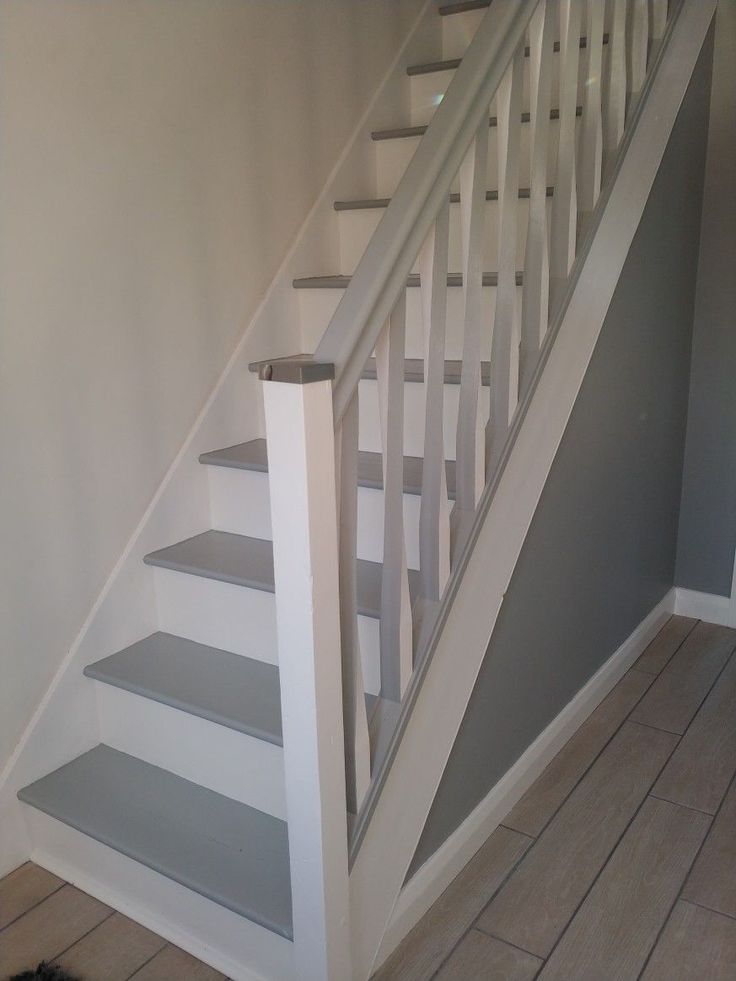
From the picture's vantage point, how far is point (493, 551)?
66.6 inches

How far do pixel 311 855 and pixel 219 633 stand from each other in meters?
0.74

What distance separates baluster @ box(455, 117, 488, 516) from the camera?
4.83ft

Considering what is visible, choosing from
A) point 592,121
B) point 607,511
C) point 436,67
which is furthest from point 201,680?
point 436,67

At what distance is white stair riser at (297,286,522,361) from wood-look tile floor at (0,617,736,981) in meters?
1.14

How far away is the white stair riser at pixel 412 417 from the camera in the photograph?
2.01m

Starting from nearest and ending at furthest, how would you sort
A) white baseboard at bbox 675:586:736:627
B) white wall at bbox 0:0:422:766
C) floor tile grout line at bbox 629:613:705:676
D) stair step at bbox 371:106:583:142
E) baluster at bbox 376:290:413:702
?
1. baluster at bbox 376:290:413:702
2. white wall at bbox 0:0:422:766
3. stair step at bbox 371:106:583:142
4. floor tile grout line at bbox 629:613:705:676
5. white baseboard at bbox 675:586:736:627

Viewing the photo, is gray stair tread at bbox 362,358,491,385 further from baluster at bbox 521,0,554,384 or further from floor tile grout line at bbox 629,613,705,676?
floor tile grout line at bbox 629,613,705,676

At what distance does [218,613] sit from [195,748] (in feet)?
1.03

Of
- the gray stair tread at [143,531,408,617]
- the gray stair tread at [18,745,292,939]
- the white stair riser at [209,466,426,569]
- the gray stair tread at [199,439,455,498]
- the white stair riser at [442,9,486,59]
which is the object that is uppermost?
the white stair riser at [442,9,486,59]

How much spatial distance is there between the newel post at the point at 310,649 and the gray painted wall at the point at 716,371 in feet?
6.22

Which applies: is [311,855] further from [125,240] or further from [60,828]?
[125,240]

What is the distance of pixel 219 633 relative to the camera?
1.95 metres

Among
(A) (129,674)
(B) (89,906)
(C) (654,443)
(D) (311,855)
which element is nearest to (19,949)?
(B) (89,906)

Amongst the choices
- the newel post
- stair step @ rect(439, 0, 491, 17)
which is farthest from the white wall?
the newel post
